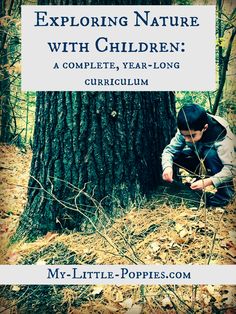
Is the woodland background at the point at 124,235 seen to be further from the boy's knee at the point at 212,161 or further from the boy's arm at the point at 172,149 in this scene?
the boy's knee at the point at 212,161

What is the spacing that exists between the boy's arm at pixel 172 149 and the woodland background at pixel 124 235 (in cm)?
23

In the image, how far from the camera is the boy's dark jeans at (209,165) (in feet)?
12.7

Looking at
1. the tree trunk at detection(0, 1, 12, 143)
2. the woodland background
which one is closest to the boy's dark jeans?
the woodland background

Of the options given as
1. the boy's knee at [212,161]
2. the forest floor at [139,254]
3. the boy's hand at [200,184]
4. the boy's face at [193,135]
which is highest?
the boy's face at [193,135]

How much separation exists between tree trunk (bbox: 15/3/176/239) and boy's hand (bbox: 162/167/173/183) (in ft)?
0.15

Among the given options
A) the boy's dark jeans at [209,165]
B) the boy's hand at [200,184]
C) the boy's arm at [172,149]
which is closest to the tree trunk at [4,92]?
the boy's arm at [172,149]

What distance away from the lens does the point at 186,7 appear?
3.85 m

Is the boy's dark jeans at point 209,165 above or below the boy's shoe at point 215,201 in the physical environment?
above

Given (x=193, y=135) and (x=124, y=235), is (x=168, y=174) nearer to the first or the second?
(x=193, y=135)

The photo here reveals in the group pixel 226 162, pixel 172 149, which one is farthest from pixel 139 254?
pixel 226 162

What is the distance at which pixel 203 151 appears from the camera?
153 inches

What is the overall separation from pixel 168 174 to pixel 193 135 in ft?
1.24

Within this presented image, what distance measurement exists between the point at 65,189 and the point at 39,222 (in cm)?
→ 38

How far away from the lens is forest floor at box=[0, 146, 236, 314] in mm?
3752
